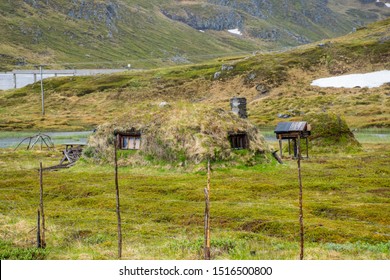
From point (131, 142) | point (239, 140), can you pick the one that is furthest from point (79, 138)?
point (239, 140)

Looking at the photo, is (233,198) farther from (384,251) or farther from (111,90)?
(111,90)

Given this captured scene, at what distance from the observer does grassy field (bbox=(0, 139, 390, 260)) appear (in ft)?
66.4

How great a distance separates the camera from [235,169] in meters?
44.9

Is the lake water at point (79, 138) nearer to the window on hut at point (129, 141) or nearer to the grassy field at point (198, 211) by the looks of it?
the window on hut at point (129, 141)

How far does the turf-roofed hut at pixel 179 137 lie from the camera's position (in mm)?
45375

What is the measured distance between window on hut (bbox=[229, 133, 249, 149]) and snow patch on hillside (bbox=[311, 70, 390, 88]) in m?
99.2

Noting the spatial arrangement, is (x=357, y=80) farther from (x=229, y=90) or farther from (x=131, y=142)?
(x=131, y=142)

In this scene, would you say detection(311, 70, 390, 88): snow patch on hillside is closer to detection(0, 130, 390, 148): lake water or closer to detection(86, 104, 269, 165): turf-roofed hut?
detection(0, 130, 390, 148): lake water

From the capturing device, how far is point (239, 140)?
47.5 m

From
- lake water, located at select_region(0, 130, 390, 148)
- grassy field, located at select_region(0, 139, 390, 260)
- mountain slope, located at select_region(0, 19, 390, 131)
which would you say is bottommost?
grassy field, located at select_region(0, 139, 390, 260)

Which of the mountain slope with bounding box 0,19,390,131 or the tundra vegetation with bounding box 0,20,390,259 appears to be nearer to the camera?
the tundra vegetation with bounding box 0,20,390,259

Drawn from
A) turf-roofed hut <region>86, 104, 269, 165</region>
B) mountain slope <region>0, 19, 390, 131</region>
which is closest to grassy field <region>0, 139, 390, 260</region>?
turf-roofed hut <region>86, 104, 269, 165</region>

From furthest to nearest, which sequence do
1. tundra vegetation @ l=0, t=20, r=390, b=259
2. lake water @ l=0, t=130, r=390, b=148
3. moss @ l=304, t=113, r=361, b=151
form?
lake water @ l=0, t=130, r=390, b=148, moss @ l=304, t=113, r=361, b=151, tundra vegetation @ l=0, t=20, r=390, b=259

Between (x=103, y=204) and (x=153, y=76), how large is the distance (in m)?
145
